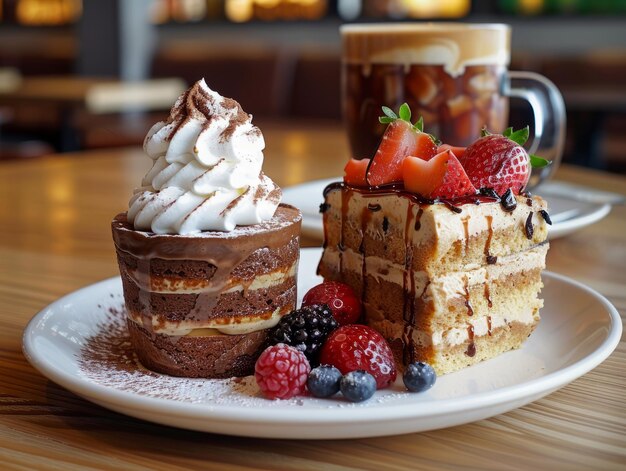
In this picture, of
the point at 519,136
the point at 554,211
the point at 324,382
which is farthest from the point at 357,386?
the point at 554,211

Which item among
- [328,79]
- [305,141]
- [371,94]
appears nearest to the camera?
[371,94]

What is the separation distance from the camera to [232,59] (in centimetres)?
680

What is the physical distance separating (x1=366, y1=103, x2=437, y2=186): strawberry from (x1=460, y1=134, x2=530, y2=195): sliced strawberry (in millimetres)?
60

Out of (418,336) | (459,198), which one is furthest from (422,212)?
(418,336)

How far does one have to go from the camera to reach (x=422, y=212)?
1.00m

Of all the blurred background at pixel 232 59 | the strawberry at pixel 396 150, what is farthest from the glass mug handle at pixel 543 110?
the blurred background at pixel 232 59

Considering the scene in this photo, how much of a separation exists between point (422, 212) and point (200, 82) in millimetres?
365

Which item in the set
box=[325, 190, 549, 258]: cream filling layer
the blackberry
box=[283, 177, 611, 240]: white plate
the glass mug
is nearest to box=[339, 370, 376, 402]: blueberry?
the blackberry

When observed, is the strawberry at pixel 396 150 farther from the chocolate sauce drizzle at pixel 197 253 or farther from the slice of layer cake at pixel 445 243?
the chocolate sauce drizzle at pixel 197 253

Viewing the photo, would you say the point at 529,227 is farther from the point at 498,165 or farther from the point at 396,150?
the point at 396,150

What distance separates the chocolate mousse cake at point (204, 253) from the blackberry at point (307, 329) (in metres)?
0.04

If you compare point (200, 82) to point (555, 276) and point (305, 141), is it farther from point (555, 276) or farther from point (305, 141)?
point (305, 141)

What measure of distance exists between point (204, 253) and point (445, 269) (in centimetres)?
31

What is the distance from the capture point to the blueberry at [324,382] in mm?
865
